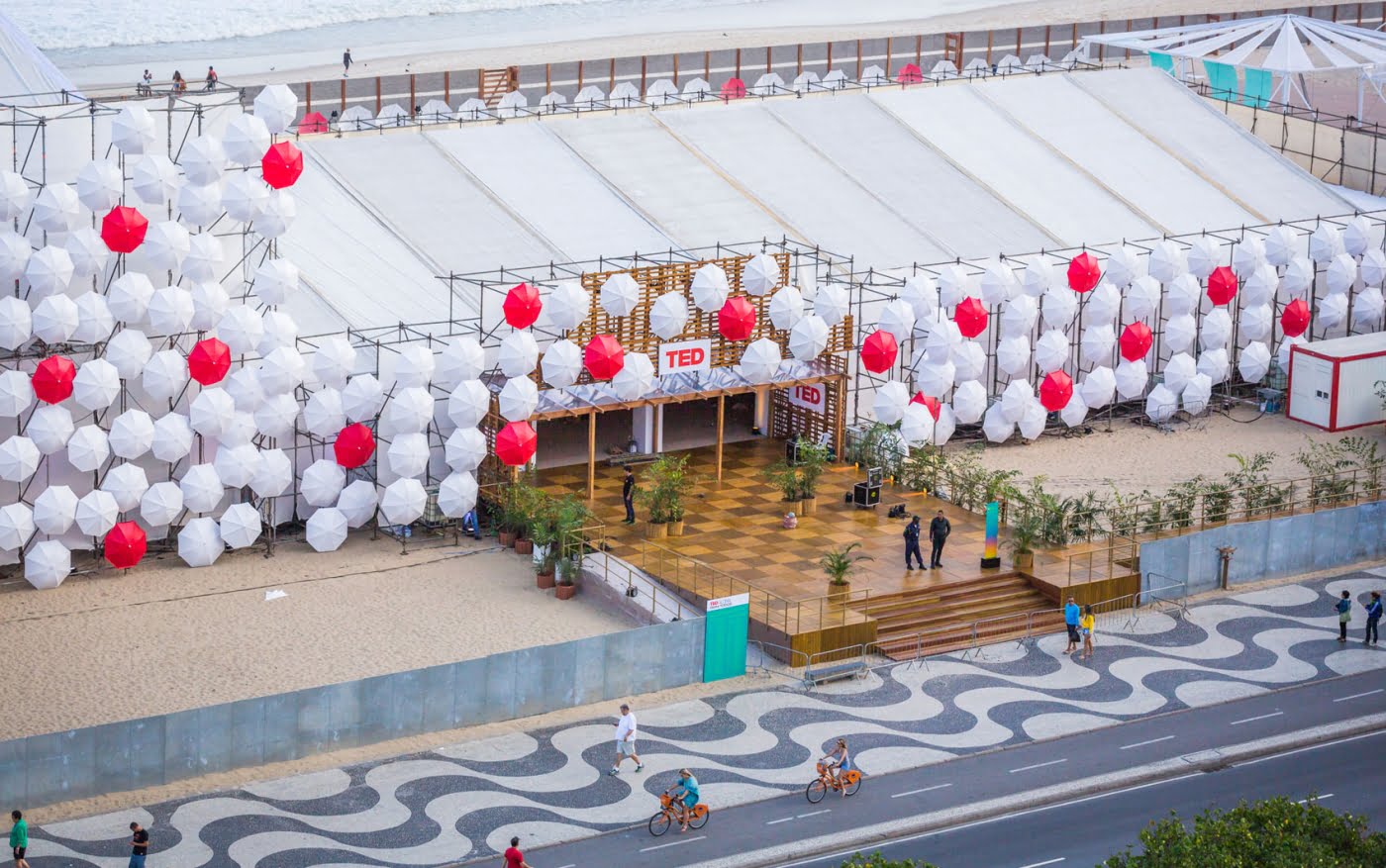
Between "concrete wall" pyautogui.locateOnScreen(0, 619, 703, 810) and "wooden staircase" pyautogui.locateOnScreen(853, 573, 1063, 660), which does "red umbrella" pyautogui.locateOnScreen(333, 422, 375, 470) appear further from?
"wooden staircase" pyautogui.locateOnScreen(853, 573, 1063, 660)

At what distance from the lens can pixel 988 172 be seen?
204ft

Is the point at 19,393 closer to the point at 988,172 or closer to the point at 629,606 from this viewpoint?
the point at 629,606

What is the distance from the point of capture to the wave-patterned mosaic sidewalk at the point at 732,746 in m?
36.2

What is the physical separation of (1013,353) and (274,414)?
1861cm

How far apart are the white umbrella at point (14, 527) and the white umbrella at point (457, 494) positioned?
8385mm

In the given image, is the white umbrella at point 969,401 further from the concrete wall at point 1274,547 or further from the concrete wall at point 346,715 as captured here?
the concrete wall at point 346,715

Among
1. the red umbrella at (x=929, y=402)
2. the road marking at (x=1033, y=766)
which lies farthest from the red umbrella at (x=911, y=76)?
the road marking at (x=1033, y=766)

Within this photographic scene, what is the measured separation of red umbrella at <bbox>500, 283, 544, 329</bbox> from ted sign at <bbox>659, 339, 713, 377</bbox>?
3.48 m

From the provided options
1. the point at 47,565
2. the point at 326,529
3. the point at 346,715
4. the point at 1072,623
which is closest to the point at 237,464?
the point at 326,529

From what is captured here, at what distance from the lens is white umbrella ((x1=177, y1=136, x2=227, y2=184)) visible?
45938 millimetres

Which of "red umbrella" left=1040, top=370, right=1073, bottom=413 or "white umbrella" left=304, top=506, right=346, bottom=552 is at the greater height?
"red umbrella" left=1040, top=370, right=1073, bottom=413

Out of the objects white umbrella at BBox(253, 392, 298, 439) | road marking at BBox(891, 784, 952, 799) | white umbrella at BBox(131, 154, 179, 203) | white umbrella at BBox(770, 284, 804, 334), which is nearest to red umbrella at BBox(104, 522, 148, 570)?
white umbrella at BBox(253, 392, 298, 439)

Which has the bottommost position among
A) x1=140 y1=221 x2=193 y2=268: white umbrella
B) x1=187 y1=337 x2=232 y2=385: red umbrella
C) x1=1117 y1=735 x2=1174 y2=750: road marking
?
x1=1117 y1=735 x2=1174 y2=750: road marking

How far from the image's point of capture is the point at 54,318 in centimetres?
4462
